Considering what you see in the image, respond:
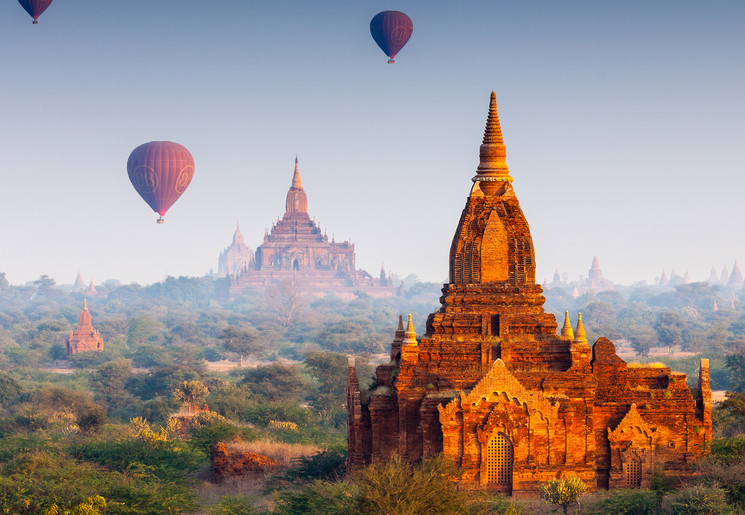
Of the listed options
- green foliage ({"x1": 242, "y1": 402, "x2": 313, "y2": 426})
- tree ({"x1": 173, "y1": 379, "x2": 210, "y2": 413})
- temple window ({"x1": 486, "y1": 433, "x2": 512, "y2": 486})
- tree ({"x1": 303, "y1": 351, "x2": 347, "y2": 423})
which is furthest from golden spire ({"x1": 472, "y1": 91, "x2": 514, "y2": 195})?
tree ({"x1": 173, "y1": 379, "x2": 210, "y2": 413})

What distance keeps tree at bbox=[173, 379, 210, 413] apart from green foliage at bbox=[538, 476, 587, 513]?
43483 millimetres

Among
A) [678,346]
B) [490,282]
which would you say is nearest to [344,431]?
[490,282]

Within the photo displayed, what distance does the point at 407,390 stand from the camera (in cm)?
3544

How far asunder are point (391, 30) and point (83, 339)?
5124 cm

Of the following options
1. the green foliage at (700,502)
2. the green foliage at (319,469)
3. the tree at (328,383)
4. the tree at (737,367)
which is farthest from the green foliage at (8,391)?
the green foliage at (700,502)

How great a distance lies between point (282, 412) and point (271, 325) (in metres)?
127

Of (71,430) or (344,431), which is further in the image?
(344,431)

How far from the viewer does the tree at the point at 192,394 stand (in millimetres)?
74562

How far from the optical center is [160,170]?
117 metres

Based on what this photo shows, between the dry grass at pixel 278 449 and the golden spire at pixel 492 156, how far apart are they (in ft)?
40.1

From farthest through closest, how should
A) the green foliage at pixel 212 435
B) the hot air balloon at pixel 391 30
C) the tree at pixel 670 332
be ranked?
1. the tree at pixel 670 332
2. the hot air balloon at pixel 391 30
3. the green foliage at pixel 212 435

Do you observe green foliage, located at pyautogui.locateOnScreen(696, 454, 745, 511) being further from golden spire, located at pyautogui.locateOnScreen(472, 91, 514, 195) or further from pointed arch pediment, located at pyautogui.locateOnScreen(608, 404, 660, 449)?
golden spire, located at pyautogui.locateOnScreen(472, 91, 514, 195)

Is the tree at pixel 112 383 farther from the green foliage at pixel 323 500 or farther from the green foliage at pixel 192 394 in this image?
the green foliage at pixel 323 500

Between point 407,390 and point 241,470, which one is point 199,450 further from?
point 407,390
